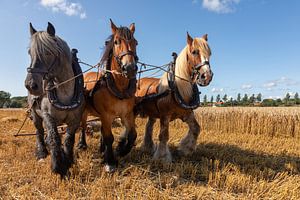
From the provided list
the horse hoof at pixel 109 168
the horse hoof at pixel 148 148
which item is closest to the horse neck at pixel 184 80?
the horse hoof at pixel 148 148

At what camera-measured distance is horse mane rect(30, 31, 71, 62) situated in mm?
3039

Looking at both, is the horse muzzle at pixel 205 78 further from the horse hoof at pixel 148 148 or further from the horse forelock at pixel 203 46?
the horse hoof at pixel 148 148

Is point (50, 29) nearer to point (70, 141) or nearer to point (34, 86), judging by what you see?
point (34, 86)

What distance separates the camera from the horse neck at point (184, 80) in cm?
427

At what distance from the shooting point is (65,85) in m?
3.46

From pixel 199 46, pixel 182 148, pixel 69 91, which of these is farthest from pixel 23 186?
pixel 199 46

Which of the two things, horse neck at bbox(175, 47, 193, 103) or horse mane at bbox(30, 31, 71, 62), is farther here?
horse neck at bbox(175, 47, 193, 103)

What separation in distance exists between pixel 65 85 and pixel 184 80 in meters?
1.94

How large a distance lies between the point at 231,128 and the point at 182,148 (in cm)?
561

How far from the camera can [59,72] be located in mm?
3395

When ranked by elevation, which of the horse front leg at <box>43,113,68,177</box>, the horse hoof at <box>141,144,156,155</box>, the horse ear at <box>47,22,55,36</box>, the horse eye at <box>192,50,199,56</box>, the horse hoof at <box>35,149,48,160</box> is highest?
the horse ear at <box>47,22,55,36</box>

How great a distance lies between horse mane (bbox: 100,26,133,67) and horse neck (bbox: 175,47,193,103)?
1.23 metres

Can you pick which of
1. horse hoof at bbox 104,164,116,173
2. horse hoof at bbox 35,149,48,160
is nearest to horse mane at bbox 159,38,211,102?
horse hoof at bbox 104,164,116,173

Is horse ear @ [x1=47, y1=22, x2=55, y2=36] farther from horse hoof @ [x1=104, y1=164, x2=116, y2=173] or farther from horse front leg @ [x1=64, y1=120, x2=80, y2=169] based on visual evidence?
horse hoof @ [x1=104, y1=164, x2=116, y2=173]
